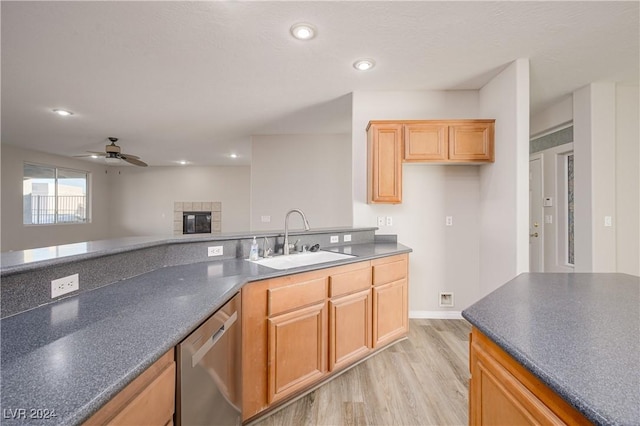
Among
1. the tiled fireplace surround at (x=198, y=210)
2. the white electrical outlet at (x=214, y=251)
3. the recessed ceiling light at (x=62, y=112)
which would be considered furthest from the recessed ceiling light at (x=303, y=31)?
the tiled fireplace surround at (x=198, y=210)

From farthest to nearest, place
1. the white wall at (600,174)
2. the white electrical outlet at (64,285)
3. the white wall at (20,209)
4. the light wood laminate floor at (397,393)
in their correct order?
the white wall at (20,209) < the white wall at (600,174) < the light wood laminate floor at (397,393) < the white electrical outlet at (64,285)

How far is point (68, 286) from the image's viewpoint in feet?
3.70

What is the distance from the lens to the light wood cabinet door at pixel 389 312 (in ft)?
7.19

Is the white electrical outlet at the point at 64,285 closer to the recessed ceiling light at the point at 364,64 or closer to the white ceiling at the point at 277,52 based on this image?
the white ceiling at the point at 277,52

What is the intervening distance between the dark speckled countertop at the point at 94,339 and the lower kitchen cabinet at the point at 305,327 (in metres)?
0.29

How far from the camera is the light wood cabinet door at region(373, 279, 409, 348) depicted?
2.19 meters

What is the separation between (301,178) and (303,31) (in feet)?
9.31

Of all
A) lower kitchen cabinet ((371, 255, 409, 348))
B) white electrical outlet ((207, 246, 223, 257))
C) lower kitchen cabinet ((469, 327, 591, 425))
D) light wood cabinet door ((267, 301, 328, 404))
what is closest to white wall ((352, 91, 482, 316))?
lower kitchen cabinet ((371, 255, 409, 348))

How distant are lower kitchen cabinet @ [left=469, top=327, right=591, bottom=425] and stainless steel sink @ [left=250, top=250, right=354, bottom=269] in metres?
1.13

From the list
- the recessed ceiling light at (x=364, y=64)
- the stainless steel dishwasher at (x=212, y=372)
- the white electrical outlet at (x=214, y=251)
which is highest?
the recessed ceiling light at (x=364, y=64)

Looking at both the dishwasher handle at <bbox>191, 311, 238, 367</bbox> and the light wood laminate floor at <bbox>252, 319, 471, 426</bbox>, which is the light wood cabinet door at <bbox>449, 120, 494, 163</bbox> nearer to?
the light wood laminate floor at <bbox>252, 319, 471, 426</bbox>

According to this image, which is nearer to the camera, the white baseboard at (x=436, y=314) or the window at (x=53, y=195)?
the white baseboard at (x=436, y=314)

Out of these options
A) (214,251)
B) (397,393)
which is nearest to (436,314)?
(397,393)

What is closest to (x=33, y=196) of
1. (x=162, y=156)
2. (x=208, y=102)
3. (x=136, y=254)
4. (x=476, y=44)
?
(x=162, y=156)
